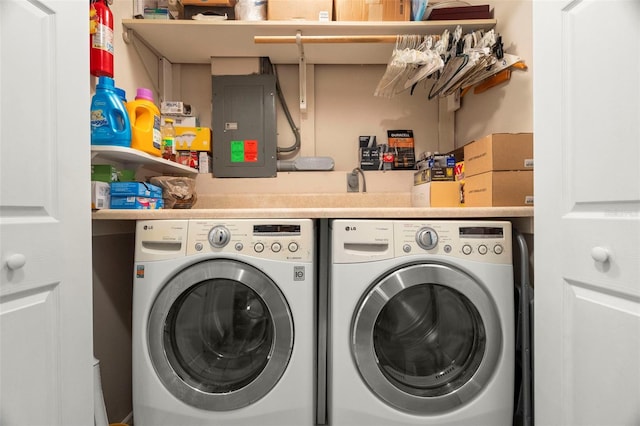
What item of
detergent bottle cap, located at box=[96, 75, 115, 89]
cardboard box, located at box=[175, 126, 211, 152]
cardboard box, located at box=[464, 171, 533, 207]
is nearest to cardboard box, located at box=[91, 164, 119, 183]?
detergent bottle cap, located at box=[96, 75, 115, 89]

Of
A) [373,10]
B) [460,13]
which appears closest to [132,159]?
[373,10]

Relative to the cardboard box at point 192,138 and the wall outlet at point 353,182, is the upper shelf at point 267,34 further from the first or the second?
the wall outlet at point 353,182

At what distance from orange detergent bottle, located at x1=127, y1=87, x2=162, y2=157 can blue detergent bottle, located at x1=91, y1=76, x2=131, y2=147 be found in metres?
0.07

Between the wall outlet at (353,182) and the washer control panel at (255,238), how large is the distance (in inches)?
32.6

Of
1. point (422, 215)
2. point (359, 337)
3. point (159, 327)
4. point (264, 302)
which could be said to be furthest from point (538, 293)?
point (159, 327)

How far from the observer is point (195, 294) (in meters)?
1.14

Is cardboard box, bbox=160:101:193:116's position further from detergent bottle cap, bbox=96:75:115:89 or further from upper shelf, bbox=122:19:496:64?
detergent bottle cap, bbox=96:75:115:89

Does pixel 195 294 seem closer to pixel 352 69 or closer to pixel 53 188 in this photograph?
pixel 53 188

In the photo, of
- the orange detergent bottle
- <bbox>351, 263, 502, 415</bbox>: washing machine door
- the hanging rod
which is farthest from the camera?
the hanging rod

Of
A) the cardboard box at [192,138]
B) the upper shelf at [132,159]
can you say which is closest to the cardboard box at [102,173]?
the upper shelf at [132,159]

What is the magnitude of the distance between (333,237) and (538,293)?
674 millimetres

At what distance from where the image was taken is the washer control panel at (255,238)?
1.11m

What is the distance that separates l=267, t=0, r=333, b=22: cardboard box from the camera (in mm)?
1586

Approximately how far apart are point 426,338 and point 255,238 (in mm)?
740
